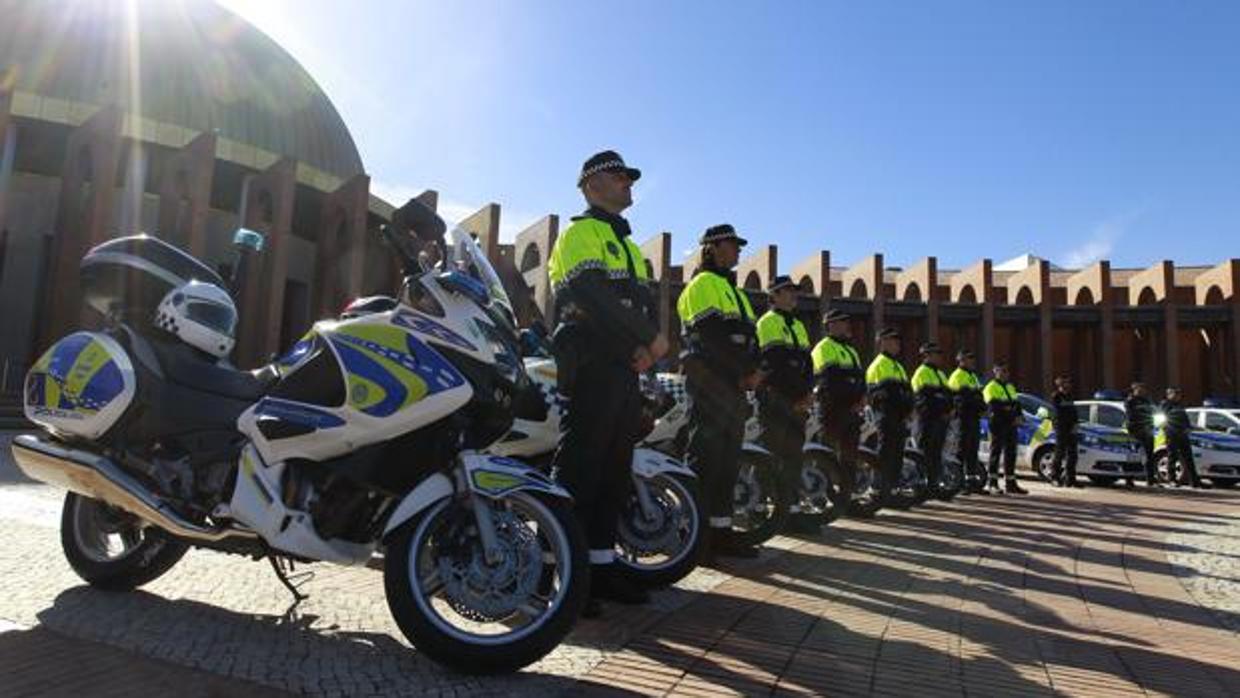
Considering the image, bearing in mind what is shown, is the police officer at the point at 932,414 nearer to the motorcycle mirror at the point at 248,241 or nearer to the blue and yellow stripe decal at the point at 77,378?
the motorcycle mirror at the point at 248,241

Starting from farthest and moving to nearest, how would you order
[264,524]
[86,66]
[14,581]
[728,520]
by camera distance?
[86,66]
[728,520]
[14,581]
[264,524]

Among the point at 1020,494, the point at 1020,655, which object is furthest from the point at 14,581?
the point at 1020,494

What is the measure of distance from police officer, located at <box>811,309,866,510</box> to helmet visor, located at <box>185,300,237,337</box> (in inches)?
203

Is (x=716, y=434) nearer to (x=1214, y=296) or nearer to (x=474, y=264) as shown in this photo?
(x=474, y=264)

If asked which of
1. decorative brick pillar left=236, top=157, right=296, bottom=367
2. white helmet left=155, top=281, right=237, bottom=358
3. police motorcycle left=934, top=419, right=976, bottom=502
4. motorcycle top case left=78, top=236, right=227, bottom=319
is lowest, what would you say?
police motorcycle left=934, top=419, right=976, bottom=502

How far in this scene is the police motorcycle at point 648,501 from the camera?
4457 millimetres

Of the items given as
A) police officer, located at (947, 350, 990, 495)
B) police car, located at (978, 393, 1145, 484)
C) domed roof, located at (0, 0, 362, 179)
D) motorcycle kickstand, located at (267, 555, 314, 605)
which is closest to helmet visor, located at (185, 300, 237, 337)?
motorcycle kickstand, located at (267, 555, 314, 605)

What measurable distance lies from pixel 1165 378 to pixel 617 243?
38.8 meters

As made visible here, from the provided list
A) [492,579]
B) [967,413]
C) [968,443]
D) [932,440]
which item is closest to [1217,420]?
[968,443]

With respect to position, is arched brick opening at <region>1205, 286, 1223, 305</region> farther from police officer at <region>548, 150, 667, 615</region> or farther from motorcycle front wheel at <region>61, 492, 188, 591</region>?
motorcycle front wheel at <region>61, 492, 188, 591</region>

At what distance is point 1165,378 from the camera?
36000mm

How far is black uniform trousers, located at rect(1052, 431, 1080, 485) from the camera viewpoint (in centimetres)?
1535

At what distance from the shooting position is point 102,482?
11.3 feet

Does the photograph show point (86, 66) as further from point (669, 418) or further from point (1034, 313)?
point (1034, 313)
